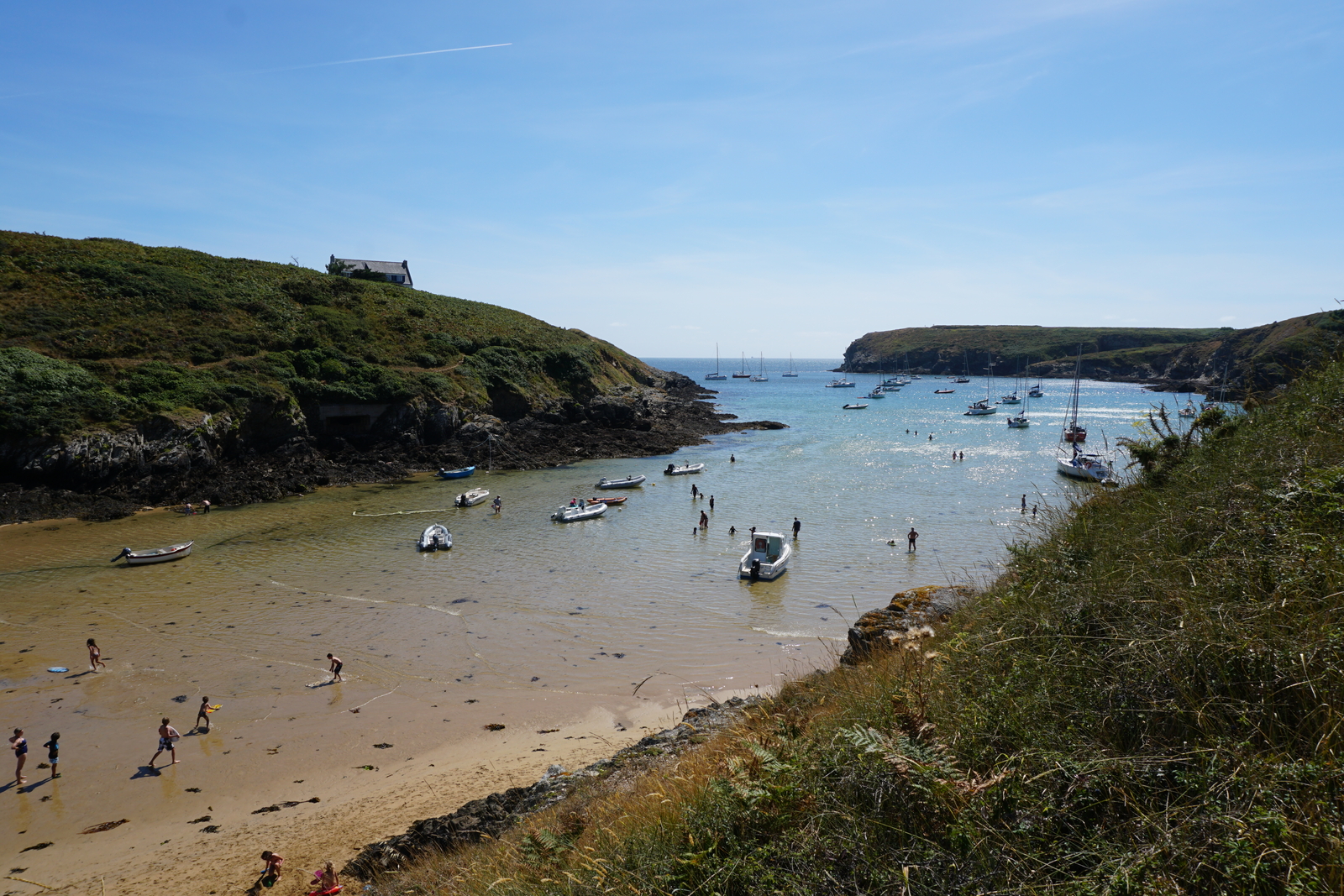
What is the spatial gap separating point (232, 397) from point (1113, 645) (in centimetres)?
4615

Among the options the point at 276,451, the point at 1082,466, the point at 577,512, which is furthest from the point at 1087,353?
the point at 276,451

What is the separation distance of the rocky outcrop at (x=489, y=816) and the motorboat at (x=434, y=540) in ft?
58.3

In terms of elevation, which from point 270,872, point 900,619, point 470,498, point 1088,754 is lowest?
point 270,872

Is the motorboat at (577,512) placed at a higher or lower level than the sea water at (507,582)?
higher

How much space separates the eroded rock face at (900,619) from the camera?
8664mm

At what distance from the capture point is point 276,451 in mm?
41188

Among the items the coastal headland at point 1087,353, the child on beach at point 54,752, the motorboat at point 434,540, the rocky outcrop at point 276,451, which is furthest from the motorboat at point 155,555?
the coastal headland at point 1087,353

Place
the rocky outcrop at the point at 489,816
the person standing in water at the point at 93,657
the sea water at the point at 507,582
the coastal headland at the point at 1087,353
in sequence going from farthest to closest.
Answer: the coastal headland at the point at 1087,353 < the sea water at the point at 507,582 < the person standing in water at the point at 93,657 < the rocky outcrop at the point at 489,816

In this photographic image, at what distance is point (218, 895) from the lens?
9586mm

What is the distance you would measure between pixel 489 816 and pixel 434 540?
19.6 m

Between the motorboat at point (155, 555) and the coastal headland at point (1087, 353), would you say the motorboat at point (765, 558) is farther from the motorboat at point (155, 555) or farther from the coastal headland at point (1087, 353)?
the coastal headland at point (1087, 353)

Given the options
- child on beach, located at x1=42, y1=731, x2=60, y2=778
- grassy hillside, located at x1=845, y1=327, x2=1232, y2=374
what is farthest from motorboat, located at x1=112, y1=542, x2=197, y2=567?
grassy hillside, located at x1=845, y1=327, x2=1232, y2=374

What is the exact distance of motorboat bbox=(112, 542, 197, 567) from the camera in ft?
82.2

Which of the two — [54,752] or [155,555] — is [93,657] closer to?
[54,752]
